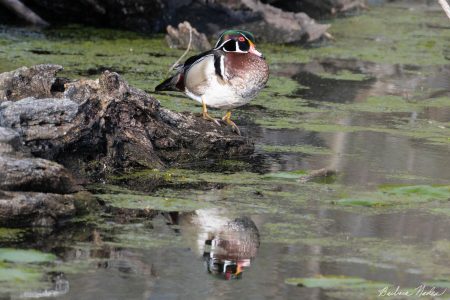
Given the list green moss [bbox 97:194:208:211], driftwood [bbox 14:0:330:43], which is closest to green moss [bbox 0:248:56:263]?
green moss [bbox 97:194:208:211]

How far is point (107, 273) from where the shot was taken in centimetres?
473

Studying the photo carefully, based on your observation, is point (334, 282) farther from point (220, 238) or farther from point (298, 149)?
point (298, 149)

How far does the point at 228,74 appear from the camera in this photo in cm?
748

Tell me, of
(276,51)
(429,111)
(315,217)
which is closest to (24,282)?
(315,217)

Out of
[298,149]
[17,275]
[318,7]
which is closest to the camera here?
[17,275]

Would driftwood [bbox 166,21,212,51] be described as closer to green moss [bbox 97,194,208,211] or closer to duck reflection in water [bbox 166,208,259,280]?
green moss [bbox 97,194,208,211]

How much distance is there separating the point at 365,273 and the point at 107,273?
46.9 inches

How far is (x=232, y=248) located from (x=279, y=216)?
0.66 m

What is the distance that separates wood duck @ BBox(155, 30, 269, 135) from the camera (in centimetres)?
748

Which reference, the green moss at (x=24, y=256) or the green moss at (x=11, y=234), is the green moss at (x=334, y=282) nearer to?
the green moss at (x=24, y=256)

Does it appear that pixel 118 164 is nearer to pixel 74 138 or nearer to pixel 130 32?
pixel 74 138

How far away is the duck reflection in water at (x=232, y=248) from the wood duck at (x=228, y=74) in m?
1.93

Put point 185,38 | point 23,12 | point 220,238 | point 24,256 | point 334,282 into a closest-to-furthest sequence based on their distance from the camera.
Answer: point 334,282 → point 24,256 → point 220,238 → point 185,38 → point 23,12

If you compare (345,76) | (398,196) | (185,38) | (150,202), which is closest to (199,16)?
(185,38)
